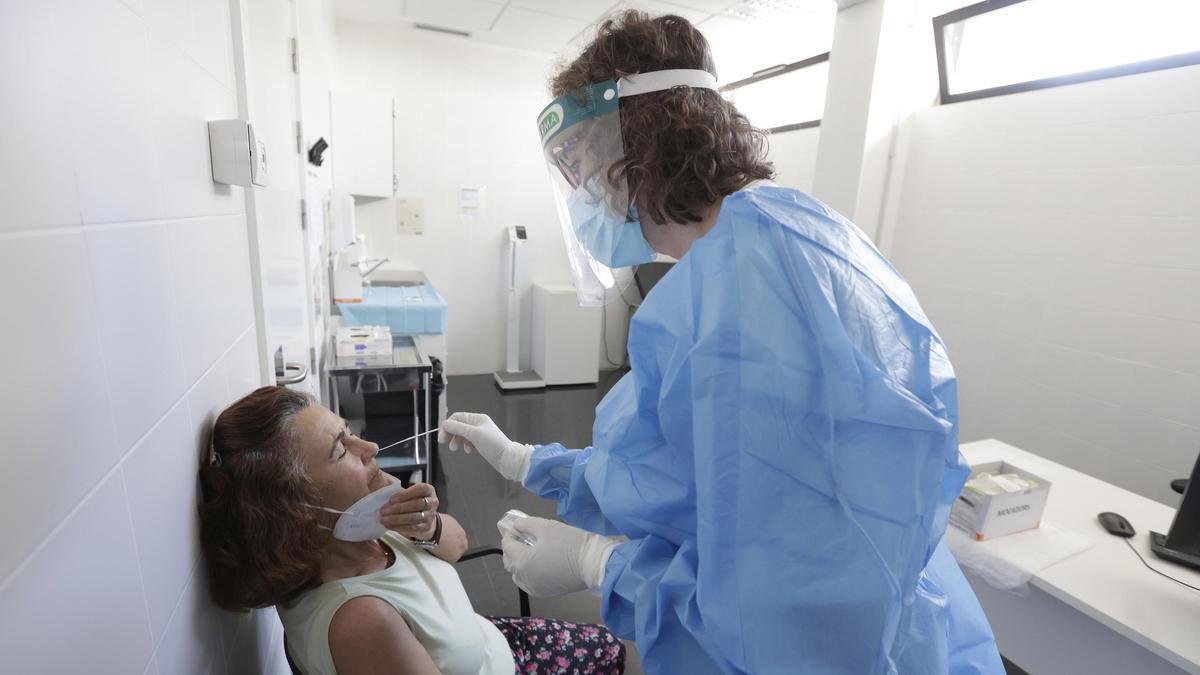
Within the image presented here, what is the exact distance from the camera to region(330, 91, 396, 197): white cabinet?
3.77m

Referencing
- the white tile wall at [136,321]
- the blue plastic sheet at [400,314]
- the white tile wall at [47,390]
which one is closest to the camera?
the white tile wall at [47,390]

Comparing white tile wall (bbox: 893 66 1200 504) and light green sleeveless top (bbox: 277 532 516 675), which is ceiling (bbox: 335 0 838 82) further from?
light green sleeveless top (bbox: 277 532 516 675)

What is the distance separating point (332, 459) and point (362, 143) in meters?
3.46

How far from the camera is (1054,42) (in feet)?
8.31

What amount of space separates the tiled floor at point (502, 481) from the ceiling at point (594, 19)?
7.79 feet

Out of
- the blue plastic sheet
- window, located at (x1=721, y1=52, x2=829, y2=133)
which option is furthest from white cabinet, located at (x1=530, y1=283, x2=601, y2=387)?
window, located at (x1=721, y1=52, x2=829, y2=133)

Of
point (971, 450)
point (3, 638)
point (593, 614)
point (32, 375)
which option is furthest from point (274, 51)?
point (971, 450)

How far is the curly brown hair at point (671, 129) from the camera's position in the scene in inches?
34.0

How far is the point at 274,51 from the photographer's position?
145cm

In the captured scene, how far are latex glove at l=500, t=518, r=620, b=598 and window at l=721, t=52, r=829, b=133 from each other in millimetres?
3391

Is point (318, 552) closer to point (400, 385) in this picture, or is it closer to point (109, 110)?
point (109, 110)

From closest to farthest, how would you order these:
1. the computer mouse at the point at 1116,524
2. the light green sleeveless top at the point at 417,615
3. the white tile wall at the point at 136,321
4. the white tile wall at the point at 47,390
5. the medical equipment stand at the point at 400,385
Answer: the white tile wall at the point at 47,390 → the white tile wall at the point at 136,321 → the light green sleeveless top at the point at 417,615 → the computer mouse at the point at 1116,524 → the medical equipment stand at the point at 400,385

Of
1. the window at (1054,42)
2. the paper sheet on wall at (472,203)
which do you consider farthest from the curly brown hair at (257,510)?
the paper sheet on wall at (472,203)

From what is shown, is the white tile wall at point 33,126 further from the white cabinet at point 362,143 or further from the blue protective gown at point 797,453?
the white cabinet at point 362,143
